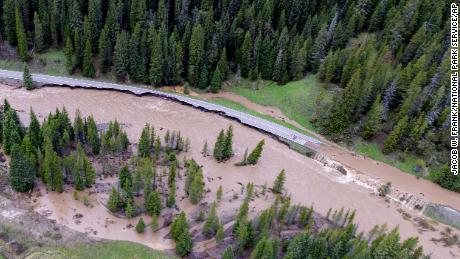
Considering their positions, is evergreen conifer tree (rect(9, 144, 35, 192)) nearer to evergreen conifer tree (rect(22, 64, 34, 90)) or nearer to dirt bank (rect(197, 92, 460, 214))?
evergreen conifer tree (rect(22, 64, 34, 90))

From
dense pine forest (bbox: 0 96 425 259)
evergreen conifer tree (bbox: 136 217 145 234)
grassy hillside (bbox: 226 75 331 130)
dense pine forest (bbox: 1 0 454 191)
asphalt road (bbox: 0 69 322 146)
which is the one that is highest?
dense pine forest (bbox: 1 0 454 191)

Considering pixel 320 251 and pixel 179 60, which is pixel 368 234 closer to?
pixel 320 251

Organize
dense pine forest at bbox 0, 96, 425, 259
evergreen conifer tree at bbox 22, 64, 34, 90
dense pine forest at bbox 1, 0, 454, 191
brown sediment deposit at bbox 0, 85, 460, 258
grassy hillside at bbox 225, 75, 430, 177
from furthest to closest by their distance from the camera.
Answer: evergreen conifer tree at bbox 22, 64, 34, 90, dense pine forest at bbox 1, 0, 454, 191, grassy hillside at bbox 225, 75, 430, 177, brown sediment deposit at bbox 0, 85, 460, 258, dense pine forest at bbox 0, 96, 425, 259

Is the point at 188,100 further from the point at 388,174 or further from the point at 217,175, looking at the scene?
the point at 388,174

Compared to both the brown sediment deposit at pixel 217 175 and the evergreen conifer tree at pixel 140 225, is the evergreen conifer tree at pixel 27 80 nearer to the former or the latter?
the brown sediment deposit at pixel 217 175

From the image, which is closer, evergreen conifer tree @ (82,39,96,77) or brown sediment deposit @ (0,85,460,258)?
brown sediment deposit @ (0,85,460,258)

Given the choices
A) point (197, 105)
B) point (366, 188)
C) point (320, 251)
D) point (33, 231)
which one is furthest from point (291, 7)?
point (33, 231)

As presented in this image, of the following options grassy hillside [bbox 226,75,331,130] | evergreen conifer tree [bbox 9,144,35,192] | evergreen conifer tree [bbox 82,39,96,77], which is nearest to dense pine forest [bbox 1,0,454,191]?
evergreen conifer tree [bbox 82,39,96,77]
